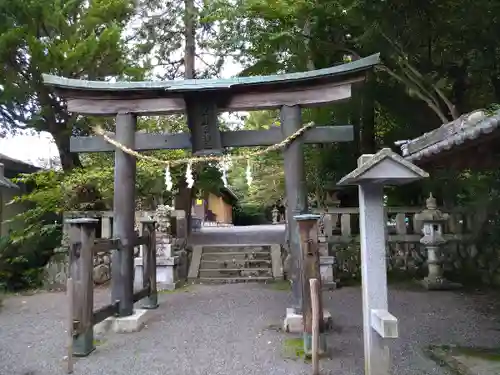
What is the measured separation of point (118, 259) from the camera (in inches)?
261

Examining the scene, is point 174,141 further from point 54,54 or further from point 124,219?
point 54,54

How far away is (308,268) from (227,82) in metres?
3.25

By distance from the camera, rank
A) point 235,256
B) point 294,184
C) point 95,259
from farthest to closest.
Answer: point 235,256 < point 95,259 < point 294,184

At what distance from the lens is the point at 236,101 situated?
6.82 m

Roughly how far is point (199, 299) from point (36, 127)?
287 inches

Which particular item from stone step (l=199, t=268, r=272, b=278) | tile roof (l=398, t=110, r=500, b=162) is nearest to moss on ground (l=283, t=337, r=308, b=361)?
tile roof (l=398, t=110, r=500, b=162)

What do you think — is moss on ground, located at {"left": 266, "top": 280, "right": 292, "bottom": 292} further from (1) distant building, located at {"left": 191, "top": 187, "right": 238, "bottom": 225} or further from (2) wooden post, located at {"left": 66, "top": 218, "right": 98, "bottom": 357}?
(1) distant building, located at {"left": 191, "top": 187, "right": 238, "bottom": 225}

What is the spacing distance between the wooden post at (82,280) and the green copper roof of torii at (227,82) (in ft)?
8.07

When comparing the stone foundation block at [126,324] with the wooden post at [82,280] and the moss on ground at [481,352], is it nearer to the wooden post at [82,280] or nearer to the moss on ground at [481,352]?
the wooden post at [82,280]

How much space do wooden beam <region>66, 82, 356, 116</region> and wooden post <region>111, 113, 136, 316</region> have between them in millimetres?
229

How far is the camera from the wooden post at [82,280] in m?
5.30

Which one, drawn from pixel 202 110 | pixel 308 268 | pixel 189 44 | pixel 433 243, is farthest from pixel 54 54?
pixel 433 243

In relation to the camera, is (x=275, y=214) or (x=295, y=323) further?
(x=275, y=214)

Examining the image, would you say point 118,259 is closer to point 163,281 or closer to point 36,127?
point 163,281
